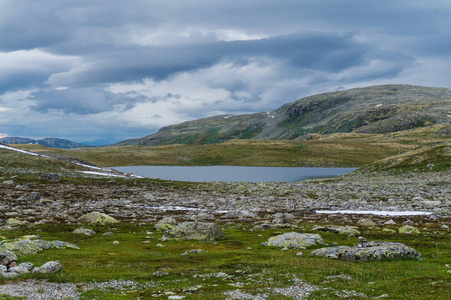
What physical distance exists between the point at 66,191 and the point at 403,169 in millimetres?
84972

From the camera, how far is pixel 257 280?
18.0m

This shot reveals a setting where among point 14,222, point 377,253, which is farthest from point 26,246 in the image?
point 377,253

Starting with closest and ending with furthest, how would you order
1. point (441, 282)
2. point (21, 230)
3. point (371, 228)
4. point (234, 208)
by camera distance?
point (441, 282) < point (21, 230) < point (371, 228) < point (234, 208)

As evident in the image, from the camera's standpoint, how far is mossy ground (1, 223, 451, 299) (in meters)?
16.0

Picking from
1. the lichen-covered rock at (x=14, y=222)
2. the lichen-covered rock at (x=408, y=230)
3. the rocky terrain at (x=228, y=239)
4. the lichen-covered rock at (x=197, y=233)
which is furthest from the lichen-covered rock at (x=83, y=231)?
the lichen-covered rock at (x=408, y=230)

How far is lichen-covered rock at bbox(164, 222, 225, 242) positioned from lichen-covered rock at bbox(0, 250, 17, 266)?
42.0 ft

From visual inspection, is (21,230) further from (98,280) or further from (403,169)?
(403,169)

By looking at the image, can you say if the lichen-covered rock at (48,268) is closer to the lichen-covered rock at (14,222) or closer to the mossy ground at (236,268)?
the mossy ground at (236,268)

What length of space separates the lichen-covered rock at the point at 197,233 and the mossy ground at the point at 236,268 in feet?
3.29

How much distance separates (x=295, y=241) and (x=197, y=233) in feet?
28.7

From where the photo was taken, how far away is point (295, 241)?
27125 millimetres

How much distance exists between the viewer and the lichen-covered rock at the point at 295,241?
2669 centimetres

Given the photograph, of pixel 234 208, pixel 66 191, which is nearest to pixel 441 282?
pixel 234 208

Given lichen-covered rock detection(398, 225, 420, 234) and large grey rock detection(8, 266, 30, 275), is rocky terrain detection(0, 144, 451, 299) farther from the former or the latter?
large grey rock detection(8, 266, 30, 275)
